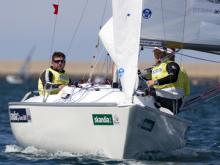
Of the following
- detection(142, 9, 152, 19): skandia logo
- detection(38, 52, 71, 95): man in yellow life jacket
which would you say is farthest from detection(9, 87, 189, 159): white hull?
detection(142, 9, 152, 19): skandia logo

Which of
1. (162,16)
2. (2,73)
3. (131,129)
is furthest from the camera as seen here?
(2,73)

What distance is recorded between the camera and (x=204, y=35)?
1508cm

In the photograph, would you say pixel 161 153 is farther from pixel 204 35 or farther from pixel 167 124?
pixel 204 35

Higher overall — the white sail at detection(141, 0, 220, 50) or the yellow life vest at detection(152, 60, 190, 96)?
the white sail at detection(141, 0, 220, 50)

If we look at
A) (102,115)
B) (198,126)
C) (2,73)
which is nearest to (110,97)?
(102,115)

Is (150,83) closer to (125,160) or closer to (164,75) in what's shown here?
(164,75)

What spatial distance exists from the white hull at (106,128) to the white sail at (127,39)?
413 millimetres

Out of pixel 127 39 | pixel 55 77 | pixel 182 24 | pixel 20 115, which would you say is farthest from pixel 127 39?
pixel 20 115

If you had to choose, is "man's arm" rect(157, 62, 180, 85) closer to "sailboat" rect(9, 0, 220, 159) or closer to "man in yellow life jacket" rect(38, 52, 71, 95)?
"sailboat" rect(9, 0, 220, 159)

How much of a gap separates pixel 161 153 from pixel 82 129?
1294 mm

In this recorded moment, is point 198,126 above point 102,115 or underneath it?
underneath

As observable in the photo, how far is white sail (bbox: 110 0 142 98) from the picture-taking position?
13.7m

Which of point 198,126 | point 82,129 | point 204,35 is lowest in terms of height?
point 198,126

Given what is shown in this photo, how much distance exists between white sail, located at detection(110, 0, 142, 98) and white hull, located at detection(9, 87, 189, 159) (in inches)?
16.3
